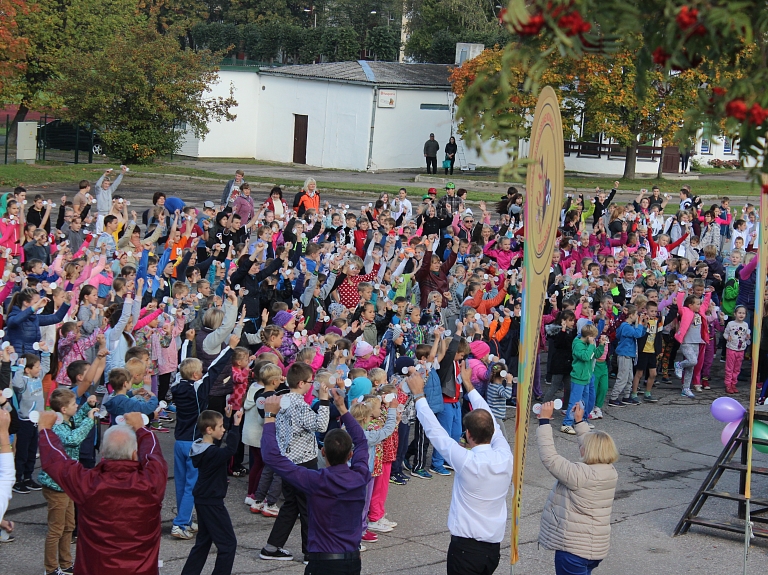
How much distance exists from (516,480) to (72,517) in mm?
3811

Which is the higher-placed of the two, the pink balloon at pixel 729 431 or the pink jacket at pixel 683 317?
the pink jacket at pixel 683 317

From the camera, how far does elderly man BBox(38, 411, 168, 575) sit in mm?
5727

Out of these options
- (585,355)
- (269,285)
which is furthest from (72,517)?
(585,355)

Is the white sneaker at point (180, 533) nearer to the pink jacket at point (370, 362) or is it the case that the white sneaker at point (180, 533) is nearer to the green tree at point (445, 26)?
the pink jacket at point (370, 362)

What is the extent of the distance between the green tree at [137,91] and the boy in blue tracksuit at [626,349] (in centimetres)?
2443

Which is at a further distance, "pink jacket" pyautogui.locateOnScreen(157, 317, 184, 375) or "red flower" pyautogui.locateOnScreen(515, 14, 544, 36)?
"pink jacket" pyautogui.locateOnScreen(157, 317, 184, 375)

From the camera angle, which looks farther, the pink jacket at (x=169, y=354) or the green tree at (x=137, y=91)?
the green tree at (x=137, y=91)

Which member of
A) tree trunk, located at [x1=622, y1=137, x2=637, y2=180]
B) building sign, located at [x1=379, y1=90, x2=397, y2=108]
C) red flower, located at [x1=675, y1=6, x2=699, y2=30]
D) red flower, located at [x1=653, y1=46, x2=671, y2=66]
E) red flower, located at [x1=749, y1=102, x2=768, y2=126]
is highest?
building sign, located at [x1=379, y1=90, x2=397, y2=108]

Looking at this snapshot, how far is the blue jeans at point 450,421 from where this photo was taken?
1040cm

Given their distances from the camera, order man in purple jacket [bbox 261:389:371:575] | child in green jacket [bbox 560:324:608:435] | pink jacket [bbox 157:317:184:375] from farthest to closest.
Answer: child in green jacket [bbox 560:324:608:435] → pink jacket [bbox 157:317:184:375] → man in purple jacket [bbox 261:389:371:575]

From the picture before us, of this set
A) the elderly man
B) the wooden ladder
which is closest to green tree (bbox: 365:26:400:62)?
the wooden ladder

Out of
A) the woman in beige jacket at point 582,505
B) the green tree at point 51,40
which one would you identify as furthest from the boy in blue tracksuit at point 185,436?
the green tree at point 51,40

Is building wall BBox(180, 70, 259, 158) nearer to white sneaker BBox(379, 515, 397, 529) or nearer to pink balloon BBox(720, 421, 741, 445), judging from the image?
pink balloon BBox(720, 421, 741, 445)

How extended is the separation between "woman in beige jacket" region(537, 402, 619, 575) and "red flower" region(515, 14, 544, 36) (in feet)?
12.5
